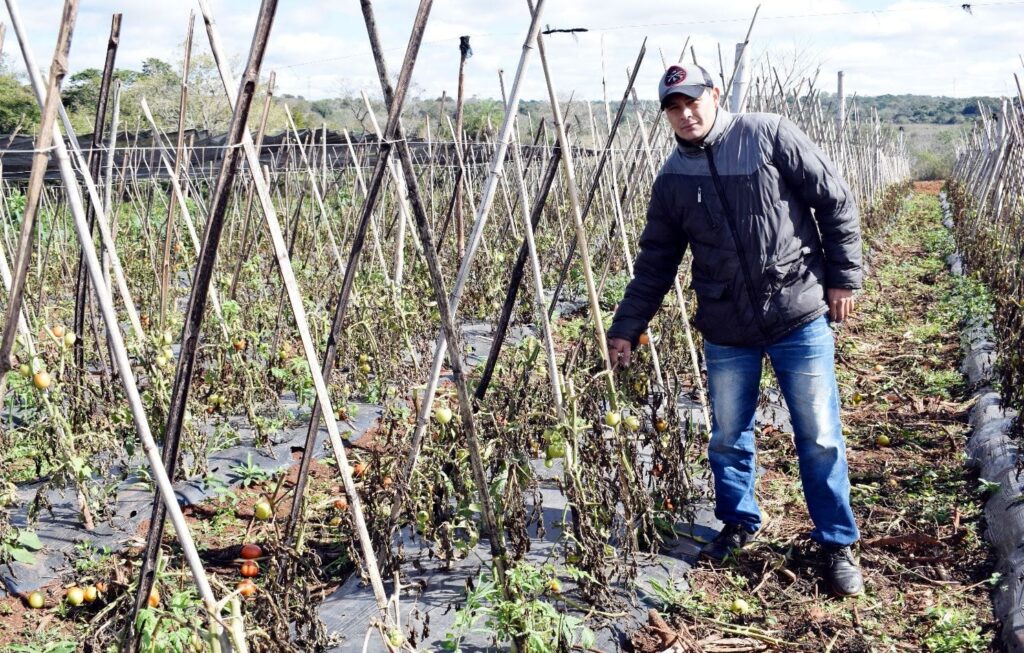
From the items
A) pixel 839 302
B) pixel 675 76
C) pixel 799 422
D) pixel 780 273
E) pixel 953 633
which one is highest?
pixel 675 76

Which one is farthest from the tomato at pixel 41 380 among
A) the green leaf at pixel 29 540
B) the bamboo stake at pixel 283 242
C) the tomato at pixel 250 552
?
the bamboo stake at pixel 283 242

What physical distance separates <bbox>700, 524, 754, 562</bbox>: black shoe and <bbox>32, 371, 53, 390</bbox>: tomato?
7.70 feet

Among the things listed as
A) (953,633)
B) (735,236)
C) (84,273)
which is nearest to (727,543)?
(953,633)

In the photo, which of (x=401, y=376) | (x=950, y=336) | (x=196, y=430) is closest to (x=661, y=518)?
(x=401, y=376)

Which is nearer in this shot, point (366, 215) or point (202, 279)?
point (202, 279)

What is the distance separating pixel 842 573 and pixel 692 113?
156 cm

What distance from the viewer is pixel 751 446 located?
Result: 9.59 ft

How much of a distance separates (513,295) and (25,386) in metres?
1.88

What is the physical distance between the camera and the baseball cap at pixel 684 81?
2.51 m

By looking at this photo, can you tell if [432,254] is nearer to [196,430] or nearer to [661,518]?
[661,518]

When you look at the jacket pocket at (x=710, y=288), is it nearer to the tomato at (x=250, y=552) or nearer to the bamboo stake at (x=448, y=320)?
the bamboo stake at (x=448, y=320)

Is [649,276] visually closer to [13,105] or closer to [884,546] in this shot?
[884,546]

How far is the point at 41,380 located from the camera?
2.91m

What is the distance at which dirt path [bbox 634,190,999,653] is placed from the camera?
2.65 metres
